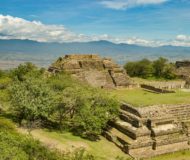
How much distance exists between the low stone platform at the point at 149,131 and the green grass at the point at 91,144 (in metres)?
0.50

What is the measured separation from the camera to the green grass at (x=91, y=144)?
70.2 feet

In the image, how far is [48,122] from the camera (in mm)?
26391

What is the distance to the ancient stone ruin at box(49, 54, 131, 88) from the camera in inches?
1577

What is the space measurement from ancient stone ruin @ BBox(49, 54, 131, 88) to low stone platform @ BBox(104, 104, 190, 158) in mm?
15037

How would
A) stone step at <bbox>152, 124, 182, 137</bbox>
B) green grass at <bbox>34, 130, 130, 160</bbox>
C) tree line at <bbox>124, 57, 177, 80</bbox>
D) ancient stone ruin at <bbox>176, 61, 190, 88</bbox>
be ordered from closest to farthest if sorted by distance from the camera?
green grass at <bbox>34, 130, 130, 160</bbox>, stone step at <bbox>152, 124, 182, 137</bbox>, ancient stone ruin at <bbox>176, 61, 190, 88</bbox>, tree line at <bbox>124, 57, 177, 80</bbox>

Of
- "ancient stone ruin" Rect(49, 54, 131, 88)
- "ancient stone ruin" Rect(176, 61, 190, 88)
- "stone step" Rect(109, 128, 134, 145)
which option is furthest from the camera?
"ancient stone ruin" Rect(176, 61, 190, 88)

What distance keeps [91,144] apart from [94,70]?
1984 cm

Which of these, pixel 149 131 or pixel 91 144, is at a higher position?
pixel 149 131

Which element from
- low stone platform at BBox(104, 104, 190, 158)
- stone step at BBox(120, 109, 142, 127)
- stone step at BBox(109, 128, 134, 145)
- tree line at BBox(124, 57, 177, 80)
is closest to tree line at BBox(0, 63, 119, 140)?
stone step at BBox(120, 109, 142, 127)

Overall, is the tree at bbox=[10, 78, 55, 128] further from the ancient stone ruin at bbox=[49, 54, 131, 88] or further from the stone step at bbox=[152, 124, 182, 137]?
the ancient stone ruin at bbox=[49, 54, 131, 88]

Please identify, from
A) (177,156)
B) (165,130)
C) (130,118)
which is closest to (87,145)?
(130,118)

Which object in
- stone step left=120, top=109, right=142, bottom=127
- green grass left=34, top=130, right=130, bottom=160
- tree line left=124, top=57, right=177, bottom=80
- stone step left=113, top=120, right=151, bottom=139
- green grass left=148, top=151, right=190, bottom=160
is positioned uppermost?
tree line left=124, top=57, right=177, bottom=80

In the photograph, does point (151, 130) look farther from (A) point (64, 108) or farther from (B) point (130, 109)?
(A) point (64, 108)

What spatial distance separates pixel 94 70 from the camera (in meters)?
41.8
